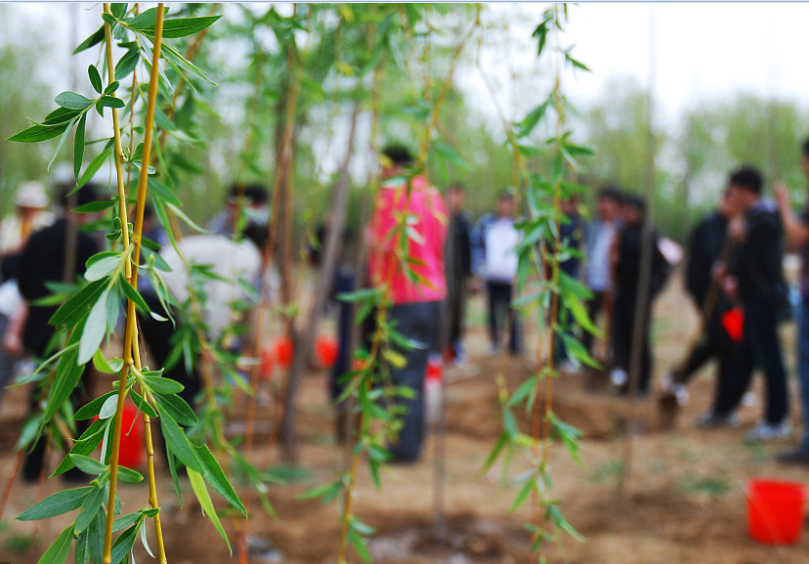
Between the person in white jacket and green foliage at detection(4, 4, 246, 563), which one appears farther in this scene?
the person in white jacket

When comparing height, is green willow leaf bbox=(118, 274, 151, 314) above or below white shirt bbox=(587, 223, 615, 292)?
below

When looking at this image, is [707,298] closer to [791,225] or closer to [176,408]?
[791,225]

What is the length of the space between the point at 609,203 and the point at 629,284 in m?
1.23

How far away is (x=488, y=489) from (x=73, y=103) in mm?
3182

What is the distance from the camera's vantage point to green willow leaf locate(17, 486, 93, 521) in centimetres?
64

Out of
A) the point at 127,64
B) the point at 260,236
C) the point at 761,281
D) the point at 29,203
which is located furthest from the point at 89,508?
the point at 761,281

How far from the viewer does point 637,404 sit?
17.5 ft

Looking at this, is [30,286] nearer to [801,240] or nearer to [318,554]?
[318,554]

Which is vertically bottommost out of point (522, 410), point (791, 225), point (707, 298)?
point (522, 410)

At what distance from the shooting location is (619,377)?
564cm

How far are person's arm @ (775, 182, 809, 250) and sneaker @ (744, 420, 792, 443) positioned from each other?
1392mm

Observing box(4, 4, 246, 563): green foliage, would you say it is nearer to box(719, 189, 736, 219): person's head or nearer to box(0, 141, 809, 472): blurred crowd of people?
box(0, 141, 809, 472): blurred crowd of people

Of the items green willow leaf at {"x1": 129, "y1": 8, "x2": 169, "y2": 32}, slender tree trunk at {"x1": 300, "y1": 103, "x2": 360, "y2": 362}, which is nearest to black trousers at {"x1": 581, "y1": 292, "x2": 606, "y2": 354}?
slender tree trunk at {"x1": 300, "y1": 103, "x2": 360, "y2": 362}

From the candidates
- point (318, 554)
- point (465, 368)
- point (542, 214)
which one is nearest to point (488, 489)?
point (318, 554)
